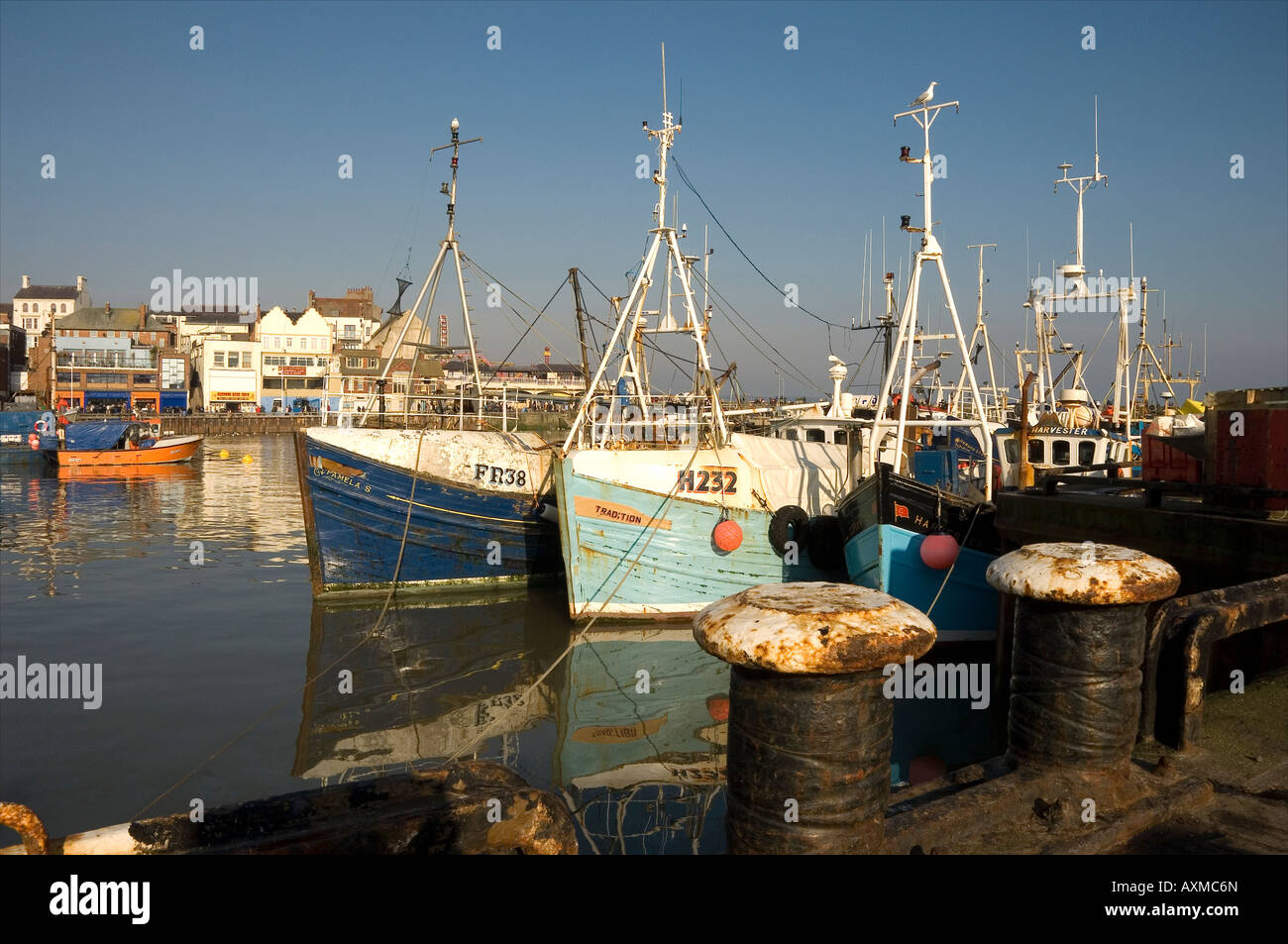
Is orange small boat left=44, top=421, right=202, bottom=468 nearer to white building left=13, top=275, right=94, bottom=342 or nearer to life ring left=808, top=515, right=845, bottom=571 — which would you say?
life ring left=808, top=515, right=845, bottom=571

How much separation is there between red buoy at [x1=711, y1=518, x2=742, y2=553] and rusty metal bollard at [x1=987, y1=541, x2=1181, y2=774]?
39.3ft

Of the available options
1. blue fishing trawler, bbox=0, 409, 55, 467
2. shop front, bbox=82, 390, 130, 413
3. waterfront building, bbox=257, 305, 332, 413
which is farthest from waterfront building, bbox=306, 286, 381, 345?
blue fishing trawler, bbox=0, 409, 55, 467

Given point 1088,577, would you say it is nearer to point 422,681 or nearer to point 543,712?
point 543,712

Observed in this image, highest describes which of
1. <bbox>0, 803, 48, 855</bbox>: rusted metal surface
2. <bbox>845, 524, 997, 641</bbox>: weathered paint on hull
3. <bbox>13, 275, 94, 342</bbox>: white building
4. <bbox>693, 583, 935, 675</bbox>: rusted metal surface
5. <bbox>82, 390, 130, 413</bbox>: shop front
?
<bbox>13, 275, 94, 342</bbox>: white building

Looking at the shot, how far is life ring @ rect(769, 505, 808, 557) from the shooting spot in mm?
16938

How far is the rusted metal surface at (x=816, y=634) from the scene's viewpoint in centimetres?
325

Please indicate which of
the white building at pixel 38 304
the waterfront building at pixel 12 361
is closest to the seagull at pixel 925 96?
the waterfront building at pixel 12 361

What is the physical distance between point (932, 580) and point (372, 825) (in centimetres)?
1241

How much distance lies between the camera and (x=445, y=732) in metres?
11.7

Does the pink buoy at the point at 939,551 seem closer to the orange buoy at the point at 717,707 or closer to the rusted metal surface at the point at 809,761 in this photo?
the orange buoy at the point at 717,707

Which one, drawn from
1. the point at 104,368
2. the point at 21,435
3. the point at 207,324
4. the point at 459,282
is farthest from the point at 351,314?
the point at 459,282

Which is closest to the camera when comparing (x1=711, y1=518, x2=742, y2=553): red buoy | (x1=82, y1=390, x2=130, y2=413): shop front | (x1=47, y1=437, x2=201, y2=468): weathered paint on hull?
(x1=711, y1=518, x2=742, y2=553): red buoy

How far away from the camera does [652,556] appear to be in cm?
1656

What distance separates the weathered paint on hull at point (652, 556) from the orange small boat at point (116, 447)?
3760 cm
